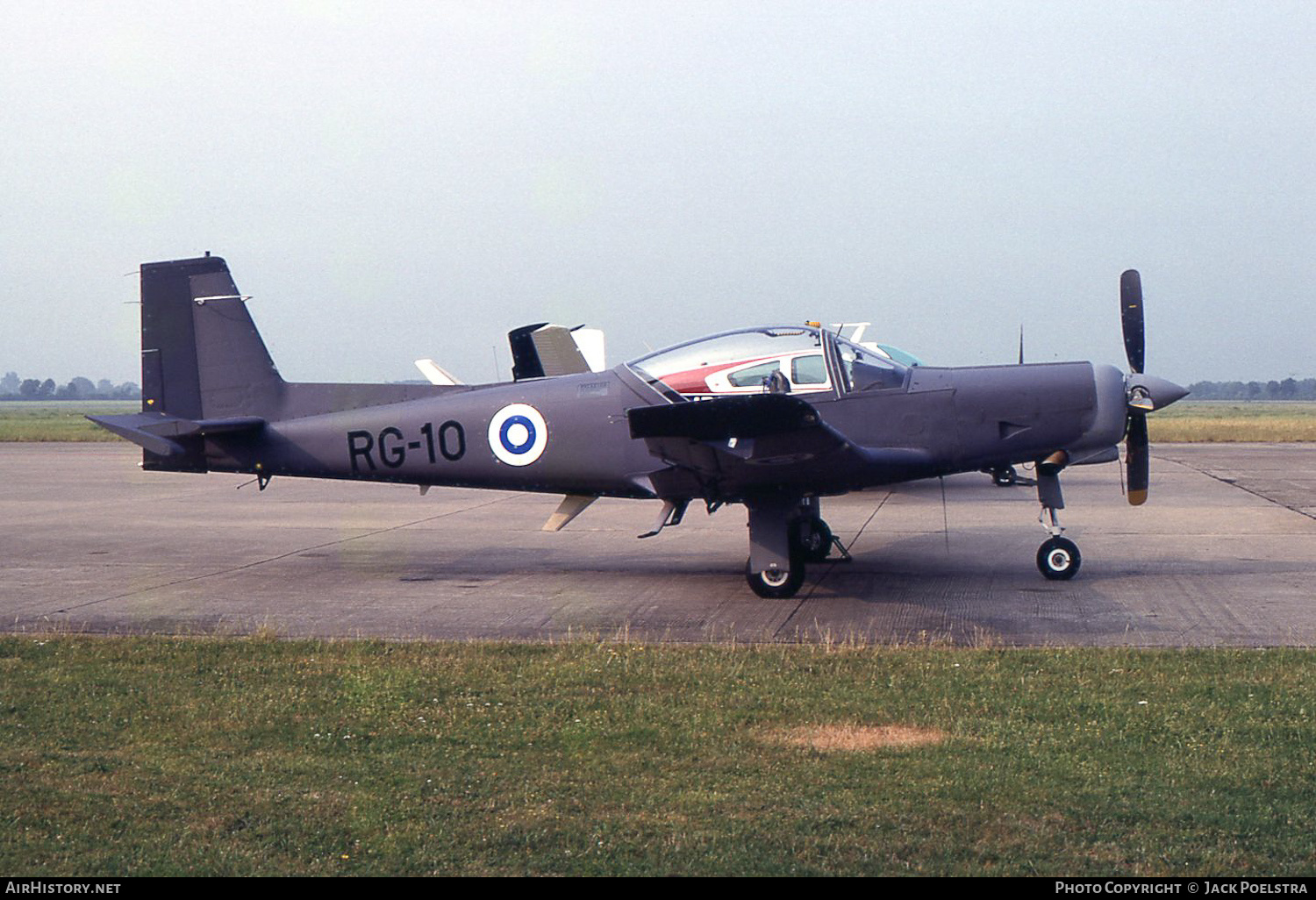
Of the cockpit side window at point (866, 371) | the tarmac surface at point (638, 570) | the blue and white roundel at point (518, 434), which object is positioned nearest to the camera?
the tarmac surface at point (638, 570)

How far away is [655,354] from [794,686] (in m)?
5.08

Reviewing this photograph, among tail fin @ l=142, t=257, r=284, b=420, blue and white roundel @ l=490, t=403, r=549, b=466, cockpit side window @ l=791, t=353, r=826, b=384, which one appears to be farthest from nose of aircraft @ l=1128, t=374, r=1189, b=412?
tail fin @ l=142, t=257, r=284, b=420

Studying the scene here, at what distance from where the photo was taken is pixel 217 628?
977 centimetres

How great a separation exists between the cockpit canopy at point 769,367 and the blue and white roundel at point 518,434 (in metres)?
1.23

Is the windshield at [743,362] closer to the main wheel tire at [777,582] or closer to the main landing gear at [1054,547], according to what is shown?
the main wheel tire at [777,582]

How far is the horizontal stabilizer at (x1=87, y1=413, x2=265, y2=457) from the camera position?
12.3 m

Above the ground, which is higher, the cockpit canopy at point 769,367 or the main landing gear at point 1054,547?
the cockpit canopy at point 769,367

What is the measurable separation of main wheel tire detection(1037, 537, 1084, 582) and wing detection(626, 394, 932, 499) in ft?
5.80

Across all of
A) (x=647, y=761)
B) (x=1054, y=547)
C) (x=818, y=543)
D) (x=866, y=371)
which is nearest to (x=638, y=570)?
(x=818, y=543)

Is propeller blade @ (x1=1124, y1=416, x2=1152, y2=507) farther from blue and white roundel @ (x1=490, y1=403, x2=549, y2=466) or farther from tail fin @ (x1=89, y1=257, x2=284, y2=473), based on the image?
tail fin @ (x1=89, y1=257, x2=284, y2=473)

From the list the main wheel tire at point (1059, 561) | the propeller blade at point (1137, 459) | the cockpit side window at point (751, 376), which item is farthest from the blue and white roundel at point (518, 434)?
the propeller blade at point (1137, 459)

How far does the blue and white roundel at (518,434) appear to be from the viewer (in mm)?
11969

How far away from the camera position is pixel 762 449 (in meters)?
10.6
